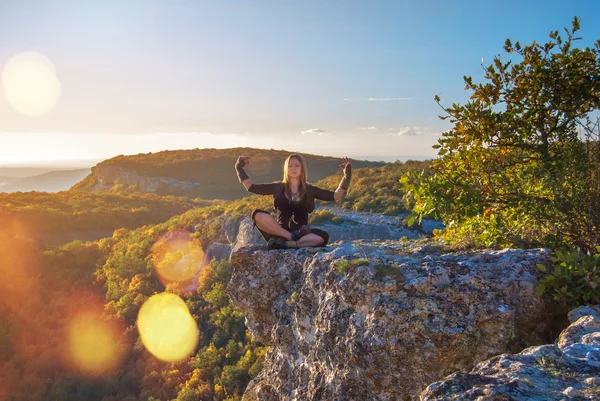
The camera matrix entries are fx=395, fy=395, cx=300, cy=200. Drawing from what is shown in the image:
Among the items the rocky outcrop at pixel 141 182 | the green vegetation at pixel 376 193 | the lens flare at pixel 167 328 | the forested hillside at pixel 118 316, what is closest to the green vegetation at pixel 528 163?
the forested hillside at pixel 118 316

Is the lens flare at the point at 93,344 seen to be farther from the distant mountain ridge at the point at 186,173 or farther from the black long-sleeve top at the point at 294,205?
the distant mountain ridge at the point at 186,173

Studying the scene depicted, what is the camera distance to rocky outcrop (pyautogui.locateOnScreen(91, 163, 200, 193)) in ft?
176

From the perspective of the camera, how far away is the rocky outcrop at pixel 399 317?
14.1ft

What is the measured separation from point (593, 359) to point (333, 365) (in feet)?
9.53

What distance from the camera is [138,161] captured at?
60375 millimetres

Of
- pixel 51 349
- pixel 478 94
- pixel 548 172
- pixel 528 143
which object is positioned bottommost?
pixel 51 349

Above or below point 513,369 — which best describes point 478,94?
above

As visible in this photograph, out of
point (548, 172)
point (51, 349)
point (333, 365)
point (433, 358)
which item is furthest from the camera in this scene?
point (51, 349)

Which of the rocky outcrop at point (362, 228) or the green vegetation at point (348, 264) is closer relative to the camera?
the green vegetation at point (348, 264)

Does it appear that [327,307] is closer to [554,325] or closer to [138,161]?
[554,325]

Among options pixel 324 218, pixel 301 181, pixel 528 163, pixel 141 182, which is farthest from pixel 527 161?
pixel 141 182

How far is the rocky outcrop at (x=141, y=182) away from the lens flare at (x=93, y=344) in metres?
36.0

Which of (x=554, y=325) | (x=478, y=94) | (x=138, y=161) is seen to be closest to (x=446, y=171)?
(x=478, y=94)

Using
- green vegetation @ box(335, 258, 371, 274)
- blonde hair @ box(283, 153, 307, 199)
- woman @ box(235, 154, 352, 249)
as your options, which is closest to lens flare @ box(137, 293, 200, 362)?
woman @ box(235, 154, 352, 249)
